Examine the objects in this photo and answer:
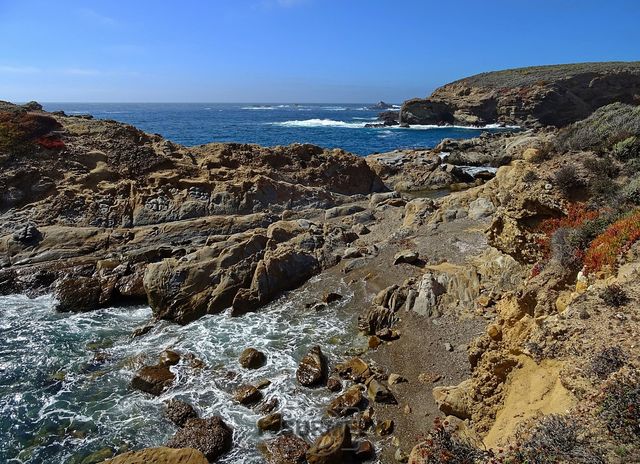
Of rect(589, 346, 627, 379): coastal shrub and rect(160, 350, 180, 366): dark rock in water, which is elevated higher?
rect(589, 346, 627, 379): coastal shrub

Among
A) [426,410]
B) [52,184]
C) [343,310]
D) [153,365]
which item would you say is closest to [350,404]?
[426,410]

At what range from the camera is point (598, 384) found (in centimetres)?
573

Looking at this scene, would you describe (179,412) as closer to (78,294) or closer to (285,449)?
(285,449)

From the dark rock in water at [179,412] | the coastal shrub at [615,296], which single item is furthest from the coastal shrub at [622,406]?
the dark rock in water at [179,412]

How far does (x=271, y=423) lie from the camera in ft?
33.6

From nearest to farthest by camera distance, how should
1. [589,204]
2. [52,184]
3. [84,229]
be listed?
[589,204], [84,229], [52,184]

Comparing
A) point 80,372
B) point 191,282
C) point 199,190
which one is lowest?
point 80,372

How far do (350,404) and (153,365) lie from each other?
21.1 feet

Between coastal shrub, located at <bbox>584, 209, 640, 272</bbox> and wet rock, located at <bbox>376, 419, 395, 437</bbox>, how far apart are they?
222 inches

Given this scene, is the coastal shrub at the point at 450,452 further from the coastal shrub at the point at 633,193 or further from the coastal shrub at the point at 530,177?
the coastal shrub at the point at 530,177

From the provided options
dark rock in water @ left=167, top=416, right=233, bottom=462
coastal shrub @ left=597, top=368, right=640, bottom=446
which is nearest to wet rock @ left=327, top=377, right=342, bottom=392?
dark rock in water @ left=167, top=416, right=233, bottom=462

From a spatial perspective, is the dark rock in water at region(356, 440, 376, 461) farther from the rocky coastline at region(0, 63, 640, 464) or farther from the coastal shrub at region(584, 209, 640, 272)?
the coastal shrub at region(584, 209, 640, 272)

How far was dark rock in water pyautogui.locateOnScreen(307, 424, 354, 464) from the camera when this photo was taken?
354 inches

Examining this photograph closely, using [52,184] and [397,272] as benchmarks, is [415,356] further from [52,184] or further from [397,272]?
[52,184]
